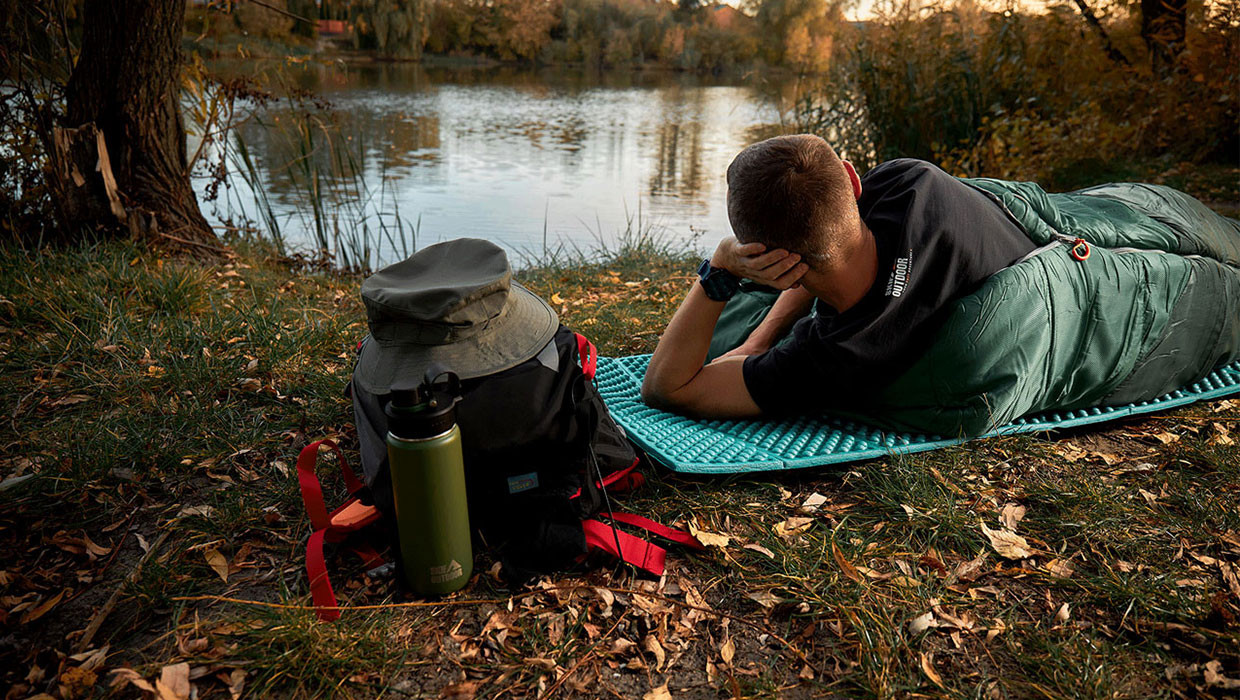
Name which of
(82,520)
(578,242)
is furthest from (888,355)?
(578,242)

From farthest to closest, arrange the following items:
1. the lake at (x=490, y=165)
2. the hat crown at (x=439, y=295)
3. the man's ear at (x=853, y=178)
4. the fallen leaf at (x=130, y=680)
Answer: the lake at (x=490, y=165)
the man's ear at (x=853, y=178)
the hat crown at (x=439, y=295)
the fallen leaf at (x=130, y=680)

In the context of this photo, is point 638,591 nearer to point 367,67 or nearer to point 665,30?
point 367,67

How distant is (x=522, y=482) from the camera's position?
Result: 2.08m

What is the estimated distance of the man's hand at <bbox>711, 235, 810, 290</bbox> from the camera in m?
2.32

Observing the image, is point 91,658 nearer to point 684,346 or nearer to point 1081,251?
point 684,346

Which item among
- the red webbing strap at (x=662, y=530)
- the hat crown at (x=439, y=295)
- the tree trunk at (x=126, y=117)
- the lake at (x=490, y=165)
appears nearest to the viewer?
the hat crown at (x=439, y=295)

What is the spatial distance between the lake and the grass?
2.83m

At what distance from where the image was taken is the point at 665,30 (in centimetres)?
3127

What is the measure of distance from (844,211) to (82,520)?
Result: 2441 mm

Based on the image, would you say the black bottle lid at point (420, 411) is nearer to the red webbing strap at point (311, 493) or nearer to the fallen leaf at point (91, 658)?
the red webbing strap at point (311, 493)

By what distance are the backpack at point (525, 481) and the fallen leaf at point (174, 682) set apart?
347 millimetres

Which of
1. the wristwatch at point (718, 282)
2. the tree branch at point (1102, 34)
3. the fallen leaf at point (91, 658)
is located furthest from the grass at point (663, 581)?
the tree branch at point (1102, 34)

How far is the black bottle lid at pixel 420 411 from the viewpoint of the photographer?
1.70 meters

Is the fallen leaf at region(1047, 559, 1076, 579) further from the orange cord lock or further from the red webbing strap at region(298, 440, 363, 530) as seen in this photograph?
the red webbing strap at region(298, 440, 363, 530)
